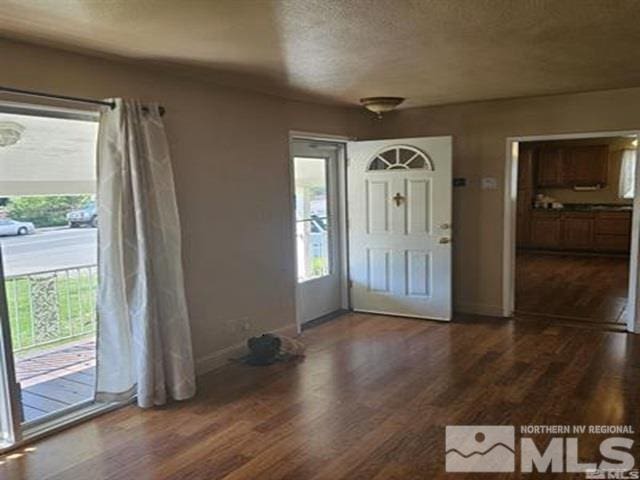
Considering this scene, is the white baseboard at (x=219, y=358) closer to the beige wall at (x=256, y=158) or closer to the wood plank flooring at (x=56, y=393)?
the beige wall at (x=256, y=158)

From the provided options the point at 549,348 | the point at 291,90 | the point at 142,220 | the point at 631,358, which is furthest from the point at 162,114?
the point at 631,358

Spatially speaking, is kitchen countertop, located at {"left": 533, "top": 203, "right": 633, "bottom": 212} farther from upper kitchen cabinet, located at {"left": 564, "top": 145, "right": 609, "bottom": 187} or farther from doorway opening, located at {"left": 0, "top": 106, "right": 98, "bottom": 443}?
doorway opening, located at {"left": 0, "top": 106, "right": 98, "bottom": 443}

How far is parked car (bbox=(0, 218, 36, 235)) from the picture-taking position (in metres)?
2.93

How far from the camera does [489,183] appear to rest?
5.37 metres

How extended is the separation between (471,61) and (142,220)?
7.73 ft

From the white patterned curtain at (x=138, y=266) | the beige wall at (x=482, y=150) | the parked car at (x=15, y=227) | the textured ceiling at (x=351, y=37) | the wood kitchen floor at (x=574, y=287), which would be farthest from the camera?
the wood kitchen floor at (x=574, y=287)

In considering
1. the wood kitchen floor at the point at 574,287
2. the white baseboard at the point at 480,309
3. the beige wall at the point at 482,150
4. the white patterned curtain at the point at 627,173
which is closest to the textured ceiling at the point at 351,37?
A: the beige wall at the point at 482,150

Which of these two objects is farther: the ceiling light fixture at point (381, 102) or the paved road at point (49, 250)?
the ceiling light fixture at point (381, 102)

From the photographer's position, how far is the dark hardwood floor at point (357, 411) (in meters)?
2.71

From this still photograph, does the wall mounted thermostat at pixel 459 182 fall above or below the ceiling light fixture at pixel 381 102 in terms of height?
below

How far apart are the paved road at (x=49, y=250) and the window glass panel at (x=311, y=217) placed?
7.31 feet

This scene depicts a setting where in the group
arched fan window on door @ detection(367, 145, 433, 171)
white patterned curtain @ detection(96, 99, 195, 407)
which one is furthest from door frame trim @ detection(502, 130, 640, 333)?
white patterned curtain @ detection(96, 99, 195, 407)

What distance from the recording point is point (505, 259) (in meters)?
5.37

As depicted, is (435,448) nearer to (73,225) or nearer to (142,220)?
(142,220)
